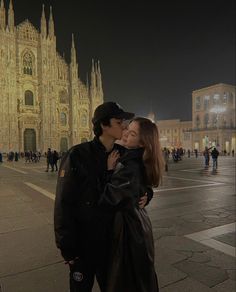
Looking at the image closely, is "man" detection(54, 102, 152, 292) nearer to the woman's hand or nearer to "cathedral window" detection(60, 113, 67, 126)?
the woman's hand

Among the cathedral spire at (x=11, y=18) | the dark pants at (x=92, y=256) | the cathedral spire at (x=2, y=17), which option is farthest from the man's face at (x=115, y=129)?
the cathedral spire at (x=11, y=18)

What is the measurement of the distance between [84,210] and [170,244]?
259 cm

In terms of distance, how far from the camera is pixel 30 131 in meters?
41.2

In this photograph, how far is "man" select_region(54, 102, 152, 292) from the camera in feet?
5.25

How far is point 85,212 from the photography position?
1.61m

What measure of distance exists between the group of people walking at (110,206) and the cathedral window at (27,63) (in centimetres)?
4452

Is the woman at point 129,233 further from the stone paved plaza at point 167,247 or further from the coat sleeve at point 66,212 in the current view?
the stone paved plaza at point 167,247

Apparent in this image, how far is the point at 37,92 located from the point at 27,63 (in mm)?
5370

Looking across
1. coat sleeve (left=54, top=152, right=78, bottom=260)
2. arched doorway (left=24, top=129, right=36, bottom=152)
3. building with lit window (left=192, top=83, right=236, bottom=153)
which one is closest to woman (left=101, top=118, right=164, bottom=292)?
coat sleeve (left=54, top=152, right=78, bottom=260)

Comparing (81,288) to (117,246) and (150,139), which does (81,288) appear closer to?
(117,246)

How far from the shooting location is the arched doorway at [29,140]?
40906 mm

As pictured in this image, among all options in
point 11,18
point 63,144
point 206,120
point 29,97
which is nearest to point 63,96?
point 29,97

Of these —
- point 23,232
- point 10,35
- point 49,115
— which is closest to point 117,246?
point 23,232

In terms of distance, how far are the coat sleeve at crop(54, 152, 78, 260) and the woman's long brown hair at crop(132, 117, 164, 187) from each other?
0.53 m
